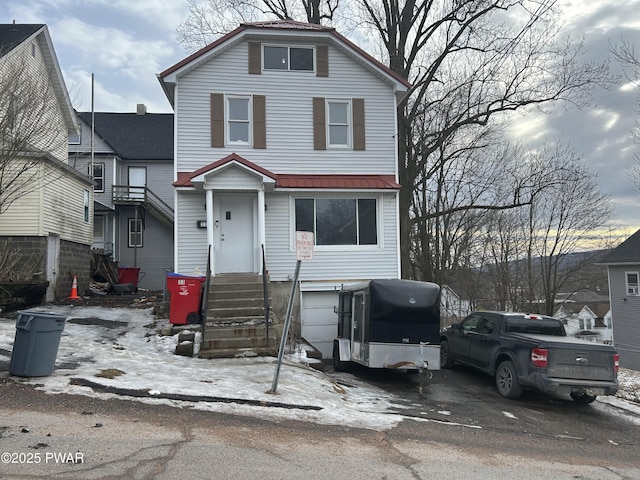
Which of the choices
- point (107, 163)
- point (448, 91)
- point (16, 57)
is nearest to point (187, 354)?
point (16, 57)

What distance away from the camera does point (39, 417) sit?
237 inches

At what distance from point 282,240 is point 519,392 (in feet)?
26.3

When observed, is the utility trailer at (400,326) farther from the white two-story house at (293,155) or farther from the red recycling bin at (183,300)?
the white two-story house at (293,155)

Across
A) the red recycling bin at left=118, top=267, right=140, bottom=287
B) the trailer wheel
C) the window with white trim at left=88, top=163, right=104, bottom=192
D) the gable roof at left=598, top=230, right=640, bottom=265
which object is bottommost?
the trailer wheel

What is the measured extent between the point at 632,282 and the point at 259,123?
21486 mm

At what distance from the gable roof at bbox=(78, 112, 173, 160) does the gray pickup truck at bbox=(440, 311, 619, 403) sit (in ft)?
79.8

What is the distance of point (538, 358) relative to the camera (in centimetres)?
941

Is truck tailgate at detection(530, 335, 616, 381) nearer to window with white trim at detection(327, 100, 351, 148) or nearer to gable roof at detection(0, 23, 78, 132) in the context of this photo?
window with white trim at detection(327, 100, 351, 148)

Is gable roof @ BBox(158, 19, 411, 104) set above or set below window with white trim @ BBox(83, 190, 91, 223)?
above

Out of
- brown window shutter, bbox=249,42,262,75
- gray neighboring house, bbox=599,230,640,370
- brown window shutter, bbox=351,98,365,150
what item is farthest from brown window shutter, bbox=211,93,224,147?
gray neighboring house, bbox=599,230,640,370

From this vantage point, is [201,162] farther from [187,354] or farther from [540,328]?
[540,328]

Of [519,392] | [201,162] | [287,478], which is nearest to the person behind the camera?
[287,478]

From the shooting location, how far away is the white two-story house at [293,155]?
15352 mm

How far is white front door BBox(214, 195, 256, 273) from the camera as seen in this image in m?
15.4
